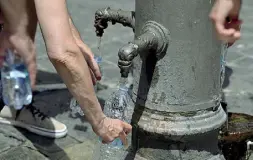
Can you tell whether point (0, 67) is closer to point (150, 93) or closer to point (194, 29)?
point (150, 93)

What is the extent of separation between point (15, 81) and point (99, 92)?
161 centimetres

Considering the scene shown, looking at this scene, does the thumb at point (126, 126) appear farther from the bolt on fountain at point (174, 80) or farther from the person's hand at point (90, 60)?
the person's hand at point (90, 60)

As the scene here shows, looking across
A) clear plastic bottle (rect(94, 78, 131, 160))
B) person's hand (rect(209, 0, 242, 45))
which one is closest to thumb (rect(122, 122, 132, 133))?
clear plastic bottle (rect(94, 78, 131, 160))

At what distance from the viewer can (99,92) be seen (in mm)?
4859

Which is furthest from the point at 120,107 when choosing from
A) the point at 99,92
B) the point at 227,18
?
the point at 99,92

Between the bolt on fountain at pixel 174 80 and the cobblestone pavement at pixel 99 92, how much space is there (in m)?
0.95

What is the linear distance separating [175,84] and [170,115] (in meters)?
0.17

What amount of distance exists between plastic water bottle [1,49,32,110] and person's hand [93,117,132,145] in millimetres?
473

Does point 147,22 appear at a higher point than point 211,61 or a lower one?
higher

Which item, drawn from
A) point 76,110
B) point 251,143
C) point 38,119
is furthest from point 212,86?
point 38,119

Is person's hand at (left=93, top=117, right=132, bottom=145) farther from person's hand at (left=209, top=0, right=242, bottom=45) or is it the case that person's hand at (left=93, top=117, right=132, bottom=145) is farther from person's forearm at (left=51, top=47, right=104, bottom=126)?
person's hand at (left=209, top=0, right=242, bottom=45)

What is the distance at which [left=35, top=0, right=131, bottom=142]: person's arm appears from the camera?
2.53 metres

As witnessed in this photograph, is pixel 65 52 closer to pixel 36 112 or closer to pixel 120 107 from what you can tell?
pixel 120 107

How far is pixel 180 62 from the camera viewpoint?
9.43 ft
